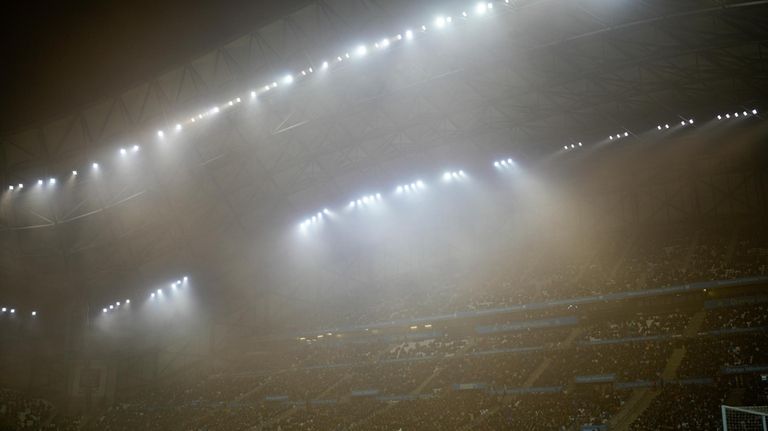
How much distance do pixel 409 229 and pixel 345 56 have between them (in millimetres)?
26005

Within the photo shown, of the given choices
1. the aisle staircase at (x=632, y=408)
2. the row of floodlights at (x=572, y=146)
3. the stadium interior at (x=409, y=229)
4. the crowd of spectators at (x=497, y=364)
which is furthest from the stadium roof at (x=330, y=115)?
the aisle staircase at (x=632, y=408)

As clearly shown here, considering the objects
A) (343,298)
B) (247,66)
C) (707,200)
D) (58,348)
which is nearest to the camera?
(247,66)

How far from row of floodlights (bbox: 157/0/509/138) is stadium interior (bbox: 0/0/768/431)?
11 centimetres

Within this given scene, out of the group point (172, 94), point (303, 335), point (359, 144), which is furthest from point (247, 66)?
point (303, 335)

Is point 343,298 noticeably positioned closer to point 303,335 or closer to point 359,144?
point 303,335

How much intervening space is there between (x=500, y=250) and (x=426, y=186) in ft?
23.2

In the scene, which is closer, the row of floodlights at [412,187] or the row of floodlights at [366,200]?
the row of floodlights at [412,187]

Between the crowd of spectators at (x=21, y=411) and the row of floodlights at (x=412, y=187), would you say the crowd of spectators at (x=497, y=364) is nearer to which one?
the crowd of spectators at (x=21, y=411)

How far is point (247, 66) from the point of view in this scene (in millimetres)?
22062

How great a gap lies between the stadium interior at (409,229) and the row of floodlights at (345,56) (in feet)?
0.35

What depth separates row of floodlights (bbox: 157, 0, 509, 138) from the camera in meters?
19.9

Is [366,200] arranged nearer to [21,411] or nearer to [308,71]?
[308,71]

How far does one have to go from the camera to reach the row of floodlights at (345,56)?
65.2 feet

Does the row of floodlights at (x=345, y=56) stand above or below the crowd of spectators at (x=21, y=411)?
above
